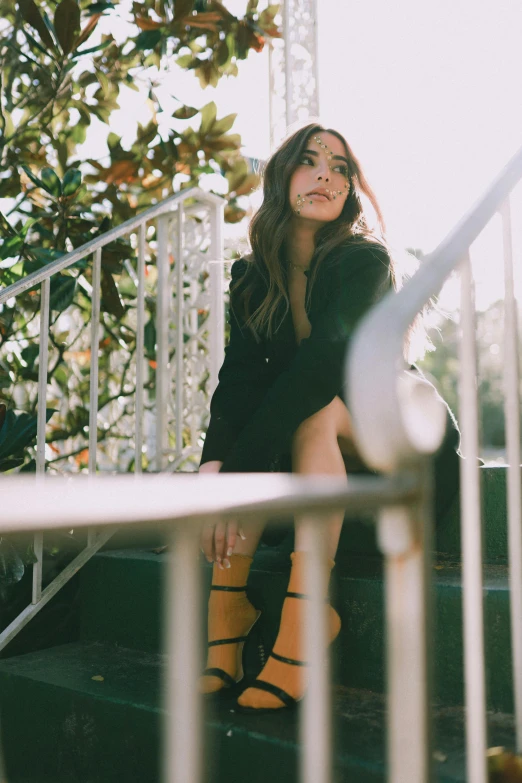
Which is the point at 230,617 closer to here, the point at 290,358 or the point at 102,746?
the point at 102,746

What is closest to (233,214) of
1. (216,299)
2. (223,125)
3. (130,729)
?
(223,125)

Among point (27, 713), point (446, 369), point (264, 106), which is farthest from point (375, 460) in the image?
point (446, 369)

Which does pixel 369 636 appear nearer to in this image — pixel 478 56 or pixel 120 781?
pixel 120 781

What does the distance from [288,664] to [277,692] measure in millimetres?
53

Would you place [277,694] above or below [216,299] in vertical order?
below

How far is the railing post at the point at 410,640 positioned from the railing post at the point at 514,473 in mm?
485

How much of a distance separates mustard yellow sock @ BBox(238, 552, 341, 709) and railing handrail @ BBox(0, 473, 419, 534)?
0.72m

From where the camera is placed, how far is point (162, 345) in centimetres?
249

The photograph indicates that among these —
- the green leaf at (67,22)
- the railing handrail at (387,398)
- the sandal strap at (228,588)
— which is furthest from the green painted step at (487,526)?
the green leaf at (67,22)

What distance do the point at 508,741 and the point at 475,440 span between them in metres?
0.55

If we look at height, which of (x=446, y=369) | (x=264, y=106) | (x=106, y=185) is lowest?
(x=106, y=185)

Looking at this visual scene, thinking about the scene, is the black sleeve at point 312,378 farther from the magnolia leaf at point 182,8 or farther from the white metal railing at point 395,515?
the magnolia leaf at point 182,8

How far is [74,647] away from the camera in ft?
6.04

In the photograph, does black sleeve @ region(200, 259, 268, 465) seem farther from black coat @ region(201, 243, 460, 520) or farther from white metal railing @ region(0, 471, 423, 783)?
white metal railing @ region(0, 471, 423, 783)
